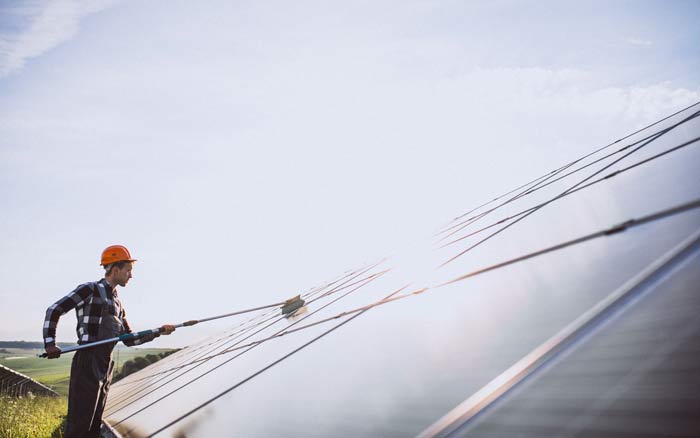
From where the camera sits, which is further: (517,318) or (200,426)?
(200,426)

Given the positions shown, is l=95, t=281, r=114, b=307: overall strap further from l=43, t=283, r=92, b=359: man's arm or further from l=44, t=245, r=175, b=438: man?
l=43, t=283, r=92, b=359: man's arm

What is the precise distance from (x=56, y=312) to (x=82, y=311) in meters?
0.30

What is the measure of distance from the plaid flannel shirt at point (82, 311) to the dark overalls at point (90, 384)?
6cm

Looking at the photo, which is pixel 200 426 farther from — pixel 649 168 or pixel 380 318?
pixel 649 168

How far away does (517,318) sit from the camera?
160cm

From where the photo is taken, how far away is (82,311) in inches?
211

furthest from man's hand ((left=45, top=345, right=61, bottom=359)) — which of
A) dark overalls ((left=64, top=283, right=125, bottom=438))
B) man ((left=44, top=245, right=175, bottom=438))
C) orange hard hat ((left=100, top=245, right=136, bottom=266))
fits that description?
orange hard hat ((left=100, top=245, right=136, bottom=266))

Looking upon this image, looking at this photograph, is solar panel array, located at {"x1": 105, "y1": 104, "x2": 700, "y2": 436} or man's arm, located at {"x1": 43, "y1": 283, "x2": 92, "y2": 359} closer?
solar panel array, located at {"x1": 105, "y1": 104, "x2": 700, "y2": 436}

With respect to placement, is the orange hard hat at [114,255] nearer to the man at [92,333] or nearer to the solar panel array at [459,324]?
the man at [92,333]

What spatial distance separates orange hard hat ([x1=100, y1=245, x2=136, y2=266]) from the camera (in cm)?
588

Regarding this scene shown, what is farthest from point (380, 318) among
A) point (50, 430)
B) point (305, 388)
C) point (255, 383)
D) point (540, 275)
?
point (50, 430)

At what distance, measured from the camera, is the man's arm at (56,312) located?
511cm

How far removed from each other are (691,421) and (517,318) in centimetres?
82

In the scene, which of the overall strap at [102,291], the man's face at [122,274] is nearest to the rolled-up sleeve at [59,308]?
the overall strap at [102,291]
